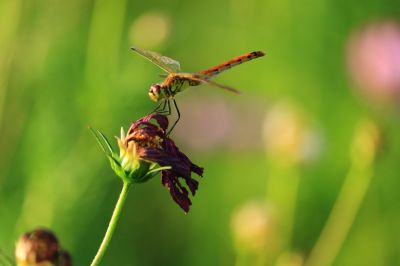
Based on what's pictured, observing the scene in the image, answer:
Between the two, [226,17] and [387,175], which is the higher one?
[226,17]

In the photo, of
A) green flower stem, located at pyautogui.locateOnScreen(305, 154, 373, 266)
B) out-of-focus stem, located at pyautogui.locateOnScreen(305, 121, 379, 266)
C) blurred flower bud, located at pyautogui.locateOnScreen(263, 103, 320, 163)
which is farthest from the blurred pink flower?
blurred flower bud, located at pyautogui.locateOnScreen(263, 103, 320, 163)

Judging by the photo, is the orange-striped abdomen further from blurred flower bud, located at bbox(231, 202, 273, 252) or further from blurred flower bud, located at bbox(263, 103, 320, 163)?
blurred flower bud, located at bbox(263, 103, 320, 163)

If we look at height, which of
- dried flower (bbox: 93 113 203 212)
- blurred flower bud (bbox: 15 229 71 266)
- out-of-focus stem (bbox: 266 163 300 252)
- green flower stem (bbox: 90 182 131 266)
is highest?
dried flower (bbox: 93 113 203 212)

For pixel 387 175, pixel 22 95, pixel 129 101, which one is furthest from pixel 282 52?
pixel 22 95

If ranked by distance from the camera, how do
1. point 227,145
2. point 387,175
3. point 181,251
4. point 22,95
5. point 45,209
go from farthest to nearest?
1. point 227,145
2. point 387,175
3. point 181,251
4. point 22,95
5. point 45,209

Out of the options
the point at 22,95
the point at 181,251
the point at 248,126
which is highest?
the point at 22,95

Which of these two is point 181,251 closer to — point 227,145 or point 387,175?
point 227,145

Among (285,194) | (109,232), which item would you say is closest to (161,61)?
(109,232)
